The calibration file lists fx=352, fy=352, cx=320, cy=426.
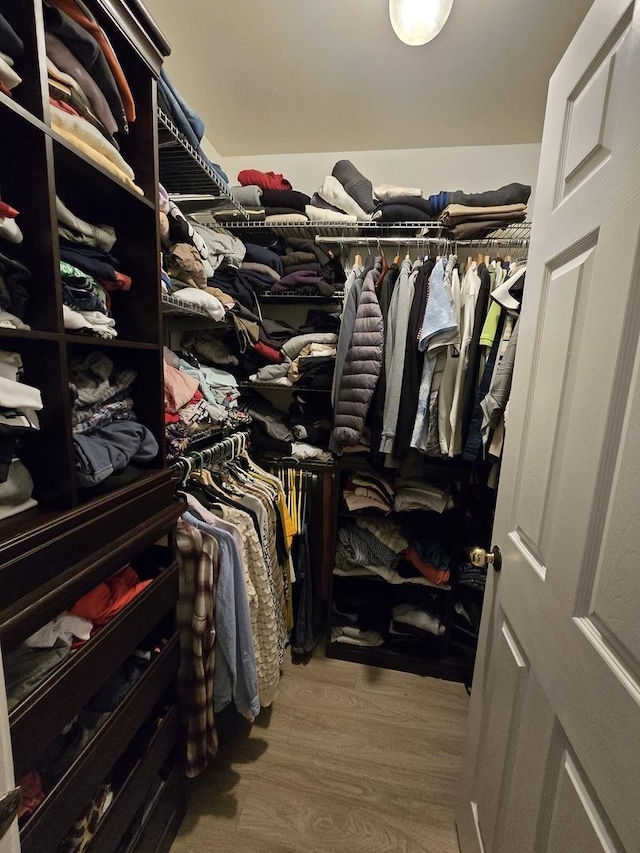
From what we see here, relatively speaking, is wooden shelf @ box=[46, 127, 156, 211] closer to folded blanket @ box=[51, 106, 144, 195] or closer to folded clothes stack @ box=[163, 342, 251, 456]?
folded blanket @ box=[51, 106, 144, 195]

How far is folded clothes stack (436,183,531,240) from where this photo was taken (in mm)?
1484

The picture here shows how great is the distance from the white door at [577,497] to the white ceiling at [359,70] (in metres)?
0.72

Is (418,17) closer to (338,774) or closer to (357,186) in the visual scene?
(357,186)

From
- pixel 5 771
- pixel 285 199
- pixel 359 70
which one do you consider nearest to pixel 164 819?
pixel 5 771

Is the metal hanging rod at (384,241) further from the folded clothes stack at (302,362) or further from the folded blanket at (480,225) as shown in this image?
the folded clothes stack at (302,362)

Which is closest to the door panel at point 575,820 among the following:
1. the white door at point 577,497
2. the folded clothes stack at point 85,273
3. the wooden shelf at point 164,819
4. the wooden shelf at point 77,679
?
the white door at point 577,497

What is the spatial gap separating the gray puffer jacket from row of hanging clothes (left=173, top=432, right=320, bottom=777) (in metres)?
0.47

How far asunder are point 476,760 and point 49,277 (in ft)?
5.14

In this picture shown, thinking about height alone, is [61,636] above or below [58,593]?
below

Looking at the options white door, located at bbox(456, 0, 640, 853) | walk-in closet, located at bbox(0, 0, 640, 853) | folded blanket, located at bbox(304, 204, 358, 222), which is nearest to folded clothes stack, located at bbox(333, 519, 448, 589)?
walk-in closet, located at bbox(0, 0, 640, 853)

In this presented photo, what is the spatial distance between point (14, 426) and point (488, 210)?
5.79 feet

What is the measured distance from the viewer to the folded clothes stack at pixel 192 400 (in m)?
1.16

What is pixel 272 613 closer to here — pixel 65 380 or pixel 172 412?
pixel 172 412

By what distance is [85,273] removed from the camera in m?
0.76
